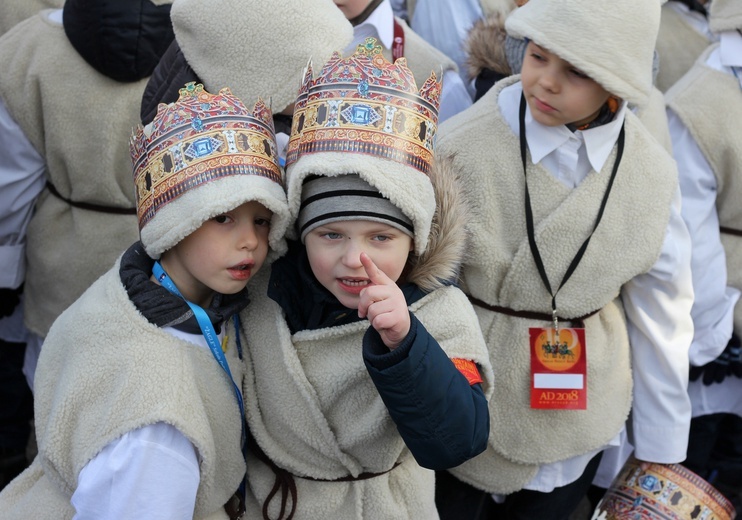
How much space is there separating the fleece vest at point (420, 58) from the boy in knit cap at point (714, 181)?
858mm

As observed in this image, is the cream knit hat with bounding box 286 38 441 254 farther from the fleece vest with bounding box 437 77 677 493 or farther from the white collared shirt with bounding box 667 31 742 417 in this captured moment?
the white collared shirt with bounding box 667 31 742 417

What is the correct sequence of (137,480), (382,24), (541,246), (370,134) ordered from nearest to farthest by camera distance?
1. (137,480)
2. (370,134)
3. (541,246)
4. (382,24)

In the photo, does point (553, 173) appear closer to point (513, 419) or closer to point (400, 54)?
point (513, 419)

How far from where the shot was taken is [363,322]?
72.5 inches

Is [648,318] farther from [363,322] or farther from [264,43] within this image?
[264,43]

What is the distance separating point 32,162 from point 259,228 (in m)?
1.68

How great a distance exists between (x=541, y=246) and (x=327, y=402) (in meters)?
0.86

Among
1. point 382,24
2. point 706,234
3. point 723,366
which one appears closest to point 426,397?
point 706,234

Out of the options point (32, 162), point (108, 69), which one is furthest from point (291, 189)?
point (32, 162)

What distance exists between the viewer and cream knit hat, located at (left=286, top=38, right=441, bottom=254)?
1682 millimetres

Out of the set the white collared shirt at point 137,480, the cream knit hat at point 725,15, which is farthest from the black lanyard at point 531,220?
the white collared shirt at point 137,480

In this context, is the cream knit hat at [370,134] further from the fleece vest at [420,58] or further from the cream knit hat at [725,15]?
the cream knit hat at [725,15]

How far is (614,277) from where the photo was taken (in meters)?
2.45

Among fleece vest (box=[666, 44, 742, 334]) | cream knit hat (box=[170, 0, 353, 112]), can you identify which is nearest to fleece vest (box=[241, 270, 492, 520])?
cream knit hat (box=[170, 0, 353, 112])
